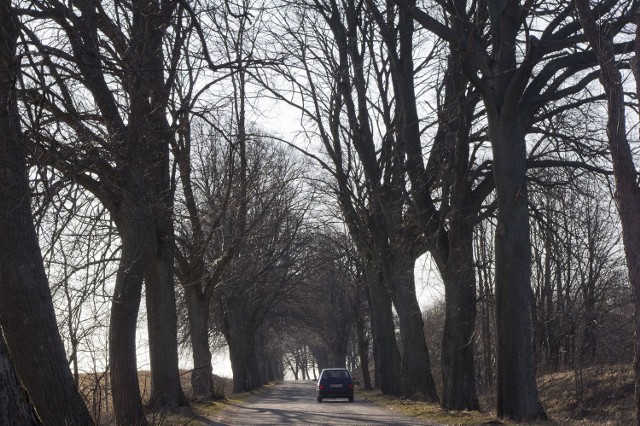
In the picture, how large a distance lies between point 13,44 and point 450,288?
1371cm

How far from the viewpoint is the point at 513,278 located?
16.4m

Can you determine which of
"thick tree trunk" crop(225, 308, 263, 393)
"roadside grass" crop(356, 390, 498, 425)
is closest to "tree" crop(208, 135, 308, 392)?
"thick tree trunk" crop(225, 308, 263, 393)

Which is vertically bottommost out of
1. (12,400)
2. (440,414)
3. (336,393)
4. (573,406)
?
(336,393)

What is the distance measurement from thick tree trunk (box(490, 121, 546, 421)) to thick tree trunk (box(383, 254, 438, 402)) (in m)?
10.8

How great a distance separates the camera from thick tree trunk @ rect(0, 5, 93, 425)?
959 centimetres

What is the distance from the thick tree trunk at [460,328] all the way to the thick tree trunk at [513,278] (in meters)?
3.85

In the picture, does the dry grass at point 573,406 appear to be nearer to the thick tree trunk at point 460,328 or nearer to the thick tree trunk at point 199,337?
the thick tree trunk at point 460,328

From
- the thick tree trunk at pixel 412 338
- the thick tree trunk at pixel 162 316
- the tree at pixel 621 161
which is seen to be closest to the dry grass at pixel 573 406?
the thick tree trunk at pixel 162 316

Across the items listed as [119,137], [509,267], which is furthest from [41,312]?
[509,267]

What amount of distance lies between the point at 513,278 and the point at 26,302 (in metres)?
9.48

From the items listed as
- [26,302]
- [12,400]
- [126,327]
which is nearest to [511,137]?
[126,327]

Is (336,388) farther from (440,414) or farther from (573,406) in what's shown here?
(440,414)

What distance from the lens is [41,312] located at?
983 cm

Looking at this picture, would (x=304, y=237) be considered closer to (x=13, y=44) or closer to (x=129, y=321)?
(x=129, y=321)
